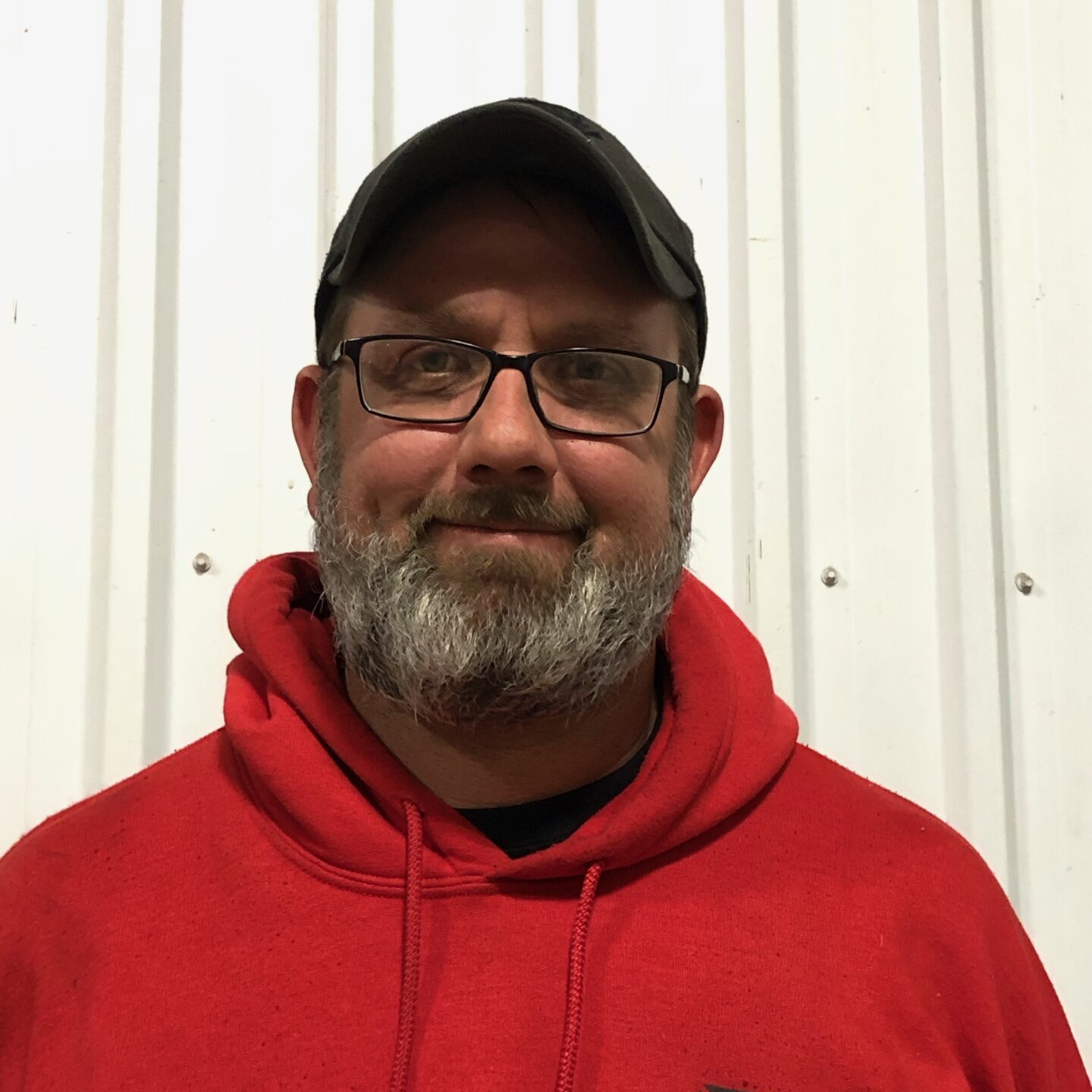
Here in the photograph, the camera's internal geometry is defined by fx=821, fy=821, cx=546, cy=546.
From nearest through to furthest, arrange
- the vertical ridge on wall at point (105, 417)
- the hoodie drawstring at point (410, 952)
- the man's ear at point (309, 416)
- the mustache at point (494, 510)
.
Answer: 1. the hoodie drawstring at point (410, 952)
2. the mustache at point (494, 510)
3. the man's ear at point (309, 416)
4. the vertical ridge on wall at point (105, 417)

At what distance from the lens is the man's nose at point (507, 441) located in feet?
2.43

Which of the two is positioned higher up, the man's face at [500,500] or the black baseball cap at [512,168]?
the black baseball cap at [512,168]

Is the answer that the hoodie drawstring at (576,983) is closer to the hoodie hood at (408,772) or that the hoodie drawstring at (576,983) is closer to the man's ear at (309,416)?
the hoodie hood at (408,772)

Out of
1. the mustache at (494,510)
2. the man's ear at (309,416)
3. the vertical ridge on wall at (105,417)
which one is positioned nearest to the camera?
the mustache at (494,510)

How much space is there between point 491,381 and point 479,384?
18mm

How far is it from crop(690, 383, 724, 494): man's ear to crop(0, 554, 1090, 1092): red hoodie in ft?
0.83

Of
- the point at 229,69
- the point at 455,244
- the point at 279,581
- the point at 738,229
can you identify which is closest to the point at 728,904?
the point at 279,581

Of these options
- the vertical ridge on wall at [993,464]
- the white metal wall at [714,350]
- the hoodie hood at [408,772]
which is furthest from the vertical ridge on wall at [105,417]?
the vertical ridge on wall at [993,464]

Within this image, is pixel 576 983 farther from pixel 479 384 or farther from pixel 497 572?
pixel 479 384

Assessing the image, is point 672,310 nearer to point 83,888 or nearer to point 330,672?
point 330,672

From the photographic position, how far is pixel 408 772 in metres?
0.82

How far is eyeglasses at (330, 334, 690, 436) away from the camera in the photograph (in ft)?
2.59

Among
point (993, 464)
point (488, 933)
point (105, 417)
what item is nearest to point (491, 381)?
point (488, 933)

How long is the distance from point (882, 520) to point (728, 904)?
0.67 meters
